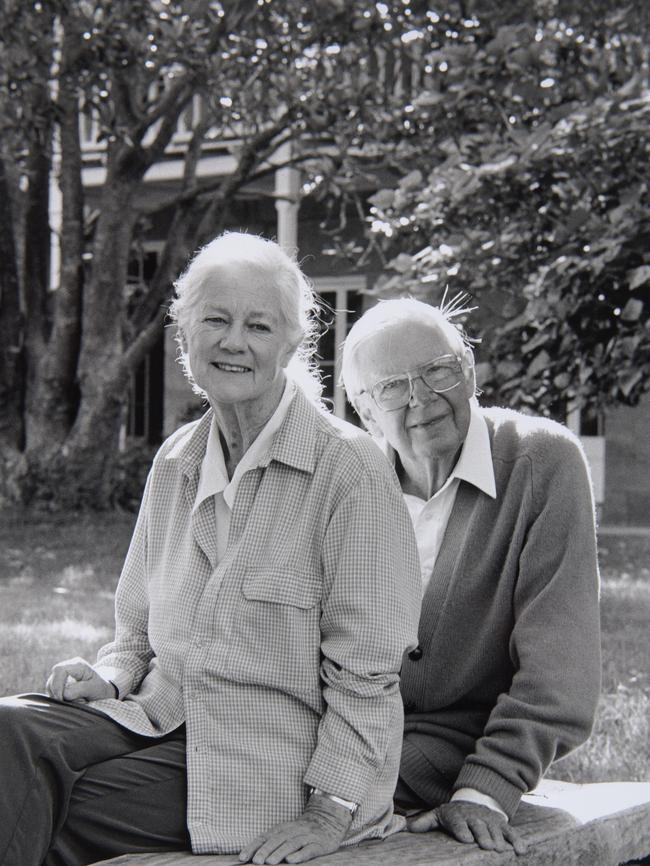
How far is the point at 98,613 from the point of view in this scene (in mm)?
6863

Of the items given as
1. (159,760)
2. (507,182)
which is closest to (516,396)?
(507,182)

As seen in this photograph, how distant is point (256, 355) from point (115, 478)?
348 inches

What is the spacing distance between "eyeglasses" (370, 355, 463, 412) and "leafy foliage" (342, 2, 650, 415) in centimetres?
240

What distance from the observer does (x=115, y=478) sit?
11367 millimetres

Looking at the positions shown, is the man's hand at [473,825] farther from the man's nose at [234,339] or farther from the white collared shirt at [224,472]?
the man's nose at [234,339]

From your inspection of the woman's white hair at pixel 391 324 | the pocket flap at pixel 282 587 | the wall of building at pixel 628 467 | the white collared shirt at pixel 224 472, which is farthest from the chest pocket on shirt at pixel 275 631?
the wall of building at pixel 628 467

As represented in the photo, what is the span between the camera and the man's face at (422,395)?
304 cm

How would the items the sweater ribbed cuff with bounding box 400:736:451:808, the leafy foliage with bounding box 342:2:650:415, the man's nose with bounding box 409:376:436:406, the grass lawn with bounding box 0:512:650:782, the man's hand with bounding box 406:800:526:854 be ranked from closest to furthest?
the man's hand with bounding box 406:800:526:854
the sweater ribbed cuff with bounding box 400:736:451:808
the man's nose with bounding box 409:376:436:406
the grass lawn with bounding box 0:512:650:782
the leafy foliage with bounding box 342:2:650:415

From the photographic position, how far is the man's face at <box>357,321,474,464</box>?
304 centimetres

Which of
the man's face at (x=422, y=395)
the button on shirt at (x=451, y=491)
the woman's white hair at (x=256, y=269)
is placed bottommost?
the button on shirt at (x=451, y=491)

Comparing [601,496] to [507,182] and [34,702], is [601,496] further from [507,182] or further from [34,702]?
[34,702]

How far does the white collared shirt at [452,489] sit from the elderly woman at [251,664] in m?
0.34

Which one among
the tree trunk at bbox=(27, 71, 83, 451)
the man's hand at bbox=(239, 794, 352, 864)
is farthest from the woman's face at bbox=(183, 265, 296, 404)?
the tree trunk at bbox=(27, 71, 83, 451)

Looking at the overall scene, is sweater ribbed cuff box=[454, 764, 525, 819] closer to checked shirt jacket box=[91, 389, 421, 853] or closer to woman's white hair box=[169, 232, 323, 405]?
checked shirt jacket box=[91, 389, 421, 853]
